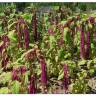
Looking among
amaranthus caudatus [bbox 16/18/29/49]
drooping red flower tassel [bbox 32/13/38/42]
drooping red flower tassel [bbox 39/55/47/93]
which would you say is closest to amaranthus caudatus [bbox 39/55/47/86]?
drooping red flower tassel [bbox 39/55/47/93]

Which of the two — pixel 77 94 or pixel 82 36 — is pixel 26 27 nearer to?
pixel 82 36

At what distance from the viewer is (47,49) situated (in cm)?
247

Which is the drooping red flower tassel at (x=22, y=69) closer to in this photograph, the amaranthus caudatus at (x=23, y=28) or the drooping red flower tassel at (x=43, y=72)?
the drooping red flower tassel at (x=43, y=72)

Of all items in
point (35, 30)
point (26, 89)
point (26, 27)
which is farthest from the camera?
point (35, 30)

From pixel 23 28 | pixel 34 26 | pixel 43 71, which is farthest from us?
pixel 34 26

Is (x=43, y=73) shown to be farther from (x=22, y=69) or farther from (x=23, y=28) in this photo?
(x=23, y=28)

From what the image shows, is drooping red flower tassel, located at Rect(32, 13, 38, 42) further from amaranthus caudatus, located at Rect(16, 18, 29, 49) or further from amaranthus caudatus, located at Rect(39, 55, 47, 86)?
amaranthus caudatus, located at Rect(39, 55, 47, 86)

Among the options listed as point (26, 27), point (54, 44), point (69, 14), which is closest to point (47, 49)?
point (54, 44)

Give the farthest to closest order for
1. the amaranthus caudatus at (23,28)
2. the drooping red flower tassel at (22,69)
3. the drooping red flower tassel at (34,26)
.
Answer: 1. the drooping red flower tassel at (34,26)
2. the amaranthus caudatus at (23,28)
3. the drooping red flower tassel at (22,69)

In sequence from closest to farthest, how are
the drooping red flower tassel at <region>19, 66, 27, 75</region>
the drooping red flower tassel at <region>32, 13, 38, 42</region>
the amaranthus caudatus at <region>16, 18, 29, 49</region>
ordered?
1. the drooping red flower tassel at <region>19, 66, 27, 75</region>
2. the amaranthus caudatus at <region>16, 18, 29, 49</region>
3. the drooping red flower tassel at <region>32, 13, 38, 42</region>

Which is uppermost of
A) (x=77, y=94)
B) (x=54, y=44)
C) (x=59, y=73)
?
(x=54, y=44)

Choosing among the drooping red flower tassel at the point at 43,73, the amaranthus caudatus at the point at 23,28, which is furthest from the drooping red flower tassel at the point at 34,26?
the drooping red flower tassel at the point at 43,73

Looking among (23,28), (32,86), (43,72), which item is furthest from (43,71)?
(23,28)

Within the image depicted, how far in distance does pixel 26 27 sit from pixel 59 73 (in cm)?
44
